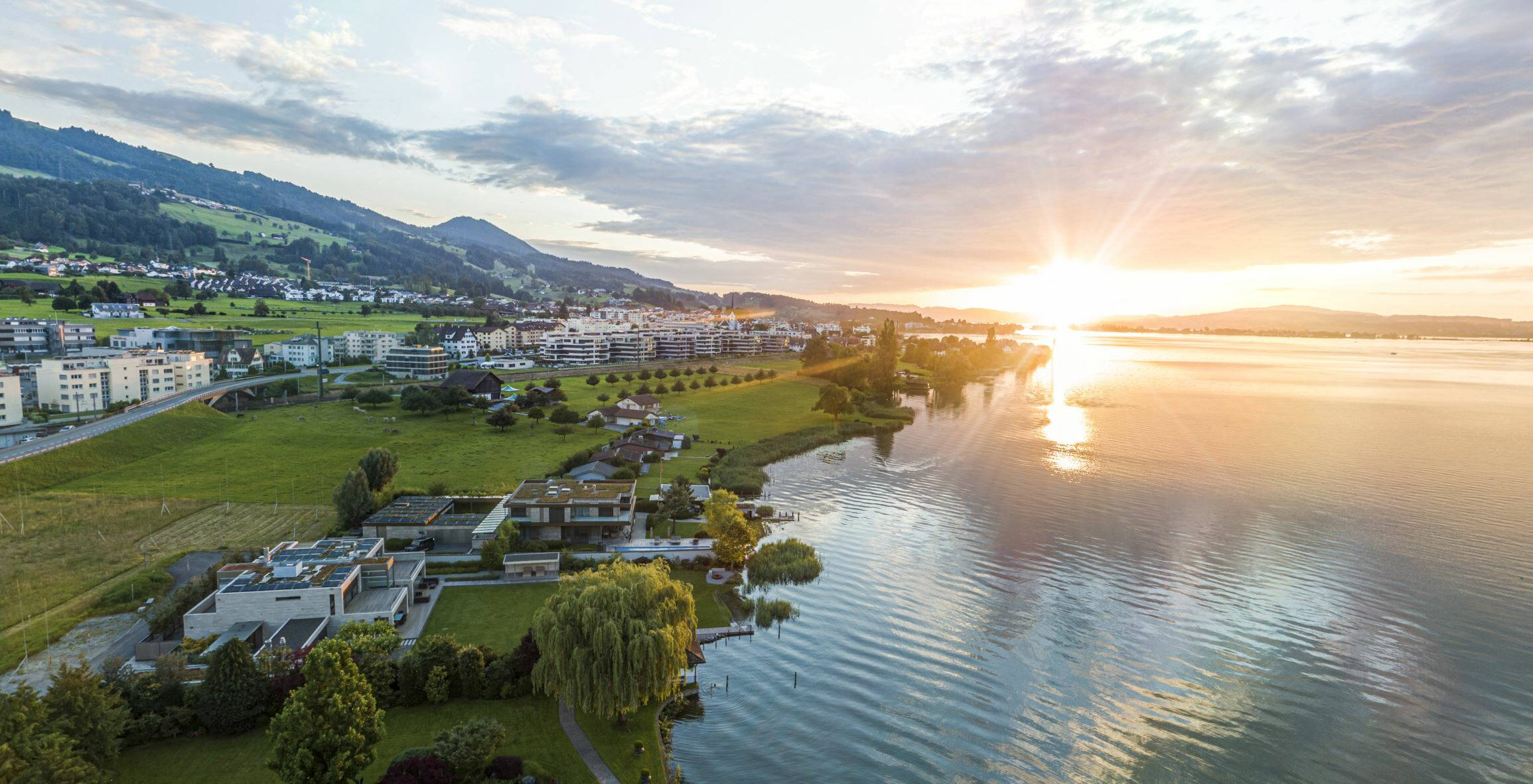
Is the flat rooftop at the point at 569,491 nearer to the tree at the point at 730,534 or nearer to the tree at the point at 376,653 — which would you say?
the tree at the point at 730,534

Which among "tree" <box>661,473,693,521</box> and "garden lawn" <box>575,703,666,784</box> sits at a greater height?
"tree" <box>661,473,693,521</box>

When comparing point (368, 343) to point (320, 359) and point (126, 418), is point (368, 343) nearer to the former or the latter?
point (320, 359)

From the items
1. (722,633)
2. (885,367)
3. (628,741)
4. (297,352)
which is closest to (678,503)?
(722,633)

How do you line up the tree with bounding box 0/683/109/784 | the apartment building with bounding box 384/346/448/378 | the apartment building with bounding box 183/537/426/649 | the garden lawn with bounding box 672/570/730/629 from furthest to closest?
the apartment building with bounding box 384/346/448/378
the garden lawn with bounding box 672/570/730/629
the apartment building with bounding box 183/537/426/649
the tree with bounding box 0/683/109/784

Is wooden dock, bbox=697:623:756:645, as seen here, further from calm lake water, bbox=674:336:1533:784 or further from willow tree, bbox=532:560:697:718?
willow tree, bbox=532:560:697:718

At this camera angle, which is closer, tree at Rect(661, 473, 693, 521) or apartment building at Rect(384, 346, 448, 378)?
tree at Rect(661, 473, 693, 521)

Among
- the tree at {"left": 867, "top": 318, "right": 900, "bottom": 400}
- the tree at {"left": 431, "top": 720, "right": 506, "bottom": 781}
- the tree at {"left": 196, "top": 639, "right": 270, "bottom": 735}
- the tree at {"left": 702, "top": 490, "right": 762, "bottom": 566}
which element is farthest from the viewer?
the tree at {"left": 867, "top": 318, "right": 900, "bottom": 400}

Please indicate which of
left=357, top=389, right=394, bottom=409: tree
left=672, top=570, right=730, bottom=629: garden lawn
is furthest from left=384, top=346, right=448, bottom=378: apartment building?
left=672, top=570, right=730, bottom=629: garden lawn

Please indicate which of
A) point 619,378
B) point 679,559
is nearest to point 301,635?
point 679,559

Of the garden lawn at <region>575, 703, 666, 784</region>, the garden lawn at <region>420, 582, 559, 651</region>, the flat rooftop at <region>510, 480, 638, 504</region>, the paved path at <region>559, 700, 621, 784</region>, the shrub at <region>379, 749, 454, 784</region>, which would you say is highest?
the flat rooftop at <region>510, 480, 638, 504</region>
